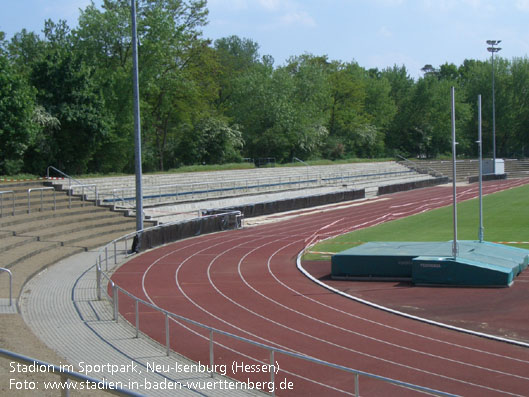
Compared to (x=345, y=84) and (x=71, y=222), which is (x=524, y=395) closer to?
(x=71, y=222)

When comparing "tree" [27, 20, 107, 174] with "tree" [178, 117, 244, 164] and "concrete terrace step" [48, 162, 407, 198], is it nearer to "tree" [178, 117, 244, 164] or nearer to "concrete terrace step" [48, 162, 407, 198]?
"concrete terrace step" [48, 162, 407, 198]

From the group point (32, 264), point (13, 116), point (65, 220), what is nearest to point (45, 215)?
point (65, 220)

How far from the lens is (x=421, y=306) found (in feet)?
51.4

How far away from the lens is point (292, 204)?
4119 cm

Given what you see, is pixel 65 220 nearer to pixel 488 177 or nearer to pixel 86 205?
pixel 86 205

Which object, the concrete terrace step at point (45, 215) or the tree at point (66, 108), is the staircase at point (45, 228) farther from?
the tree at point (66, 108)

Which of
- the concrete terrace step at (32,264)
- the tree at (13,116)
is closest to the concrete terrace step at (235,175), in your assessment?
the tree at (13,116)

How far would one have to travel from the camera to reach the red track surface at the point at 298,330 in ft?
33.7

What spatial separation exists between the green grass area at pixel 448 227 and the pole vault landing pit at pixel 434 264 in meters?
3.72

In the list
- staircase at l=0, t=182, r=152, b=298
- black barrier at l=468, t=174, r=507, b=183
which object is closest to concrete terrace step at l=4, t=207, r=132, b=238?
staircase at l=0, t=182, r=152, b=298

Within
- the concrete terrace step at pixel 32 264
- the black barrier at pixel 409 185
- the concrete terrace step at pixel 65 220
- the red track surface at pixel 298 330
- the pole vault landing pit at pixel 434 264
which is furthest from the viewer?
the black barrier at pixel 409 185

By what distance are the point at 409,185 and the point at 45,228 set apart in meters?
39.2

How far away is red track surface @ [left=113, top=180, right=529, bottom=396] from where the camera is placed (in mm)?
10273

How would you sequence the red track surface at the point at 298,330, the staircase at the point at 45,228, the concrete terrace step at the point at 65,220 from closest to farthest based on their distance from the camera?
1. the red track surface at the point at 298,330
2. the staircase at the point at 45,228
3. the concrete terrace step at the point at 65,220
